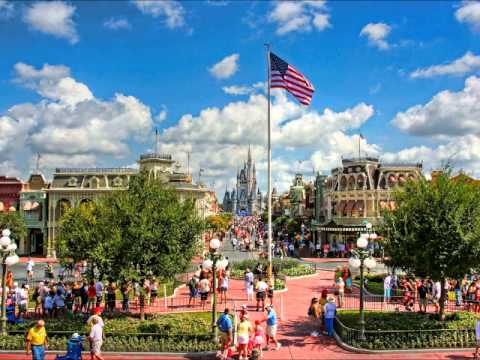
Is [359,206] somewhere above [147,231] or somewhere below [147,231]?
above

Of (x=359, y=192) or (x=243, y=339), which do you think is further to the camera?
(x=359, y=192)

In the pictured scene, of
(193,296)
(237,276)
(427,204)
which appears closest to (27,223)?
(237,276)

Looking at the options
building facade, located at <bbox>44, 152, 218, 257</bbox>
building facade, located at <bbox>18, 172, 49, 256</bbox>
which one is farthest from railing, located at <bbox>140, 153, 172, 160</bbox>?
building facade, located at <bbox>18, 172, 49, 256</bbox>

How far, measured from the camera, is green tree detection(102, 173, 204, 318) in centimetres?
1752

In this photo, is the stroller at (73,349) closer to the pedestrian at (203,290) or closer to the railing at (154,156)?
the pedestrian at (203,290)

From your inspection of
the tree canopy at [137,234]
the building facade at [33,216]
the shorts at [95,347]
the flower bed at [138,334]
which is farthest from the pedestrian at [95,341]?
the building facade at [33,216]

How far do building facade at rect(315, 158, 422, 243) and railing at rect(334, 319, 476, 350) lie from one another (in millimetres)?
37429

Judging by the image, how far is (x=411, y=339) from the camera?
50.5 feet

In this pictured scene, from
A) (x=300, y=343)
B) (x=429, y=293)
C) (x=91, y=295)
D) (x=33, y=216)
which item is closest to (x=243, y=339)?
(x=300, y=343)

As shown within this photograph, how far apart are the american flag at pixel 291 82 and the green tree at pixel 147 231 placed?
8923 mm

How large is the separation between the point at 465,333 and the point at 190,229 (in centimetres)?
1060

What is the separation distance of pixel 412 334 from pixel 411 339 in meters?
→ 0.26

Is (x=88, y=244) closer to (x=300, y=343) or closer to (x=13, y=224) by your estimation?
(x=300, y=343)

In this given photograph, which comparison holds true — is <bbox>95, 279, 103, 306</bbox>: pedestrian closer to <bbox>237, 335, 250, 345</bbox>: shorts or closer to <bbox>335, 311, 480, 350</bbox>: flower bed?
<bbox>237, 335, 250, 345</bbox>: shorts
